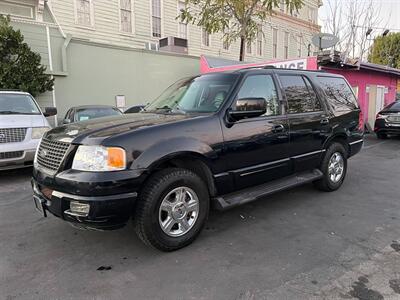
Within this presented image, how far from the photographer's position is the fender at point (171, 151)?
3.11m

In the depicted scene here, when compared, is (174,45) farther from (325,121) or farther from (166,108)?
(166,108)

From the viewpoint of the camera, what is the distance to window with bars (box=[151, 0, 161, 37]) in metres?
17.1

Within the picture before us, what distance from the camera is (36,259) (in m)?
3.29

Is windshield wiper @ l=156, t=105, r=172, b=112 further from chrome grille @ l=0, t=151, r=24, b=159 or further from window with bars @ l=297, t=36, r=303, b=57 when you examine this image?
window with bars @ l=297, t=36, r=303, b=57

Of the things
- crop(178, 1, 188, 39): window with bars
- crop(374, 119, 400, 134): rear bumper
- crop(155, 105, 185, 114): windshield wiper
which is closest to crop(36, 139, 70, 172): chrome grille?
crop(155, 105, 185, 114): windshield wiper

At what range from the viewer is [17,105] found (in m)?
6.98

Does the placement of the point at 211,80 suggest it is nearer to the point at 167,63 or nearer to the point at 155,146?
the point at 155,146

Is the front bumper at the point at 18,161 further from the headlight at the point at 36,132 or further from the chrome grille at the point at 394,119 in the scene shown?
the chrome grille at the point at 394,119

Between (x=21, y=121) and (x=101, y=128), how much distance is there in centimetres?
395

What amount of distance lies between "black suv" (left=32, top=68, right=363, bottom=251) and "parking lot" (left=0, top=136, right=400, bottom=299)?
0.37m

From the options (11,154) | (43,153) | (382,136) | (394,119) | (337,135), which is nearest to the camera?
(43,153)

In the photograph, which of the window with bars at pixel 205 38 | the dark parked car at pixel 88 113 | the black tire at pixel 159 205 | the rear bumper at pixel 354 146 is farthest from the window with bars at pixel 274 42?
the black tire at pixel 159 205

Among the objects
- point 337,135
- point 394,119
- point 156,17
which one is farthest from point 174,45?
point 337,135

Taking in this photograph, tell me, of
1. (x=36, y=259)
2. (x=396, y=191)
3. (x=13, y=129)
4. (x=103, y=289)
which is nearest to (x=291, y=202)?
(x=396, y=191)
